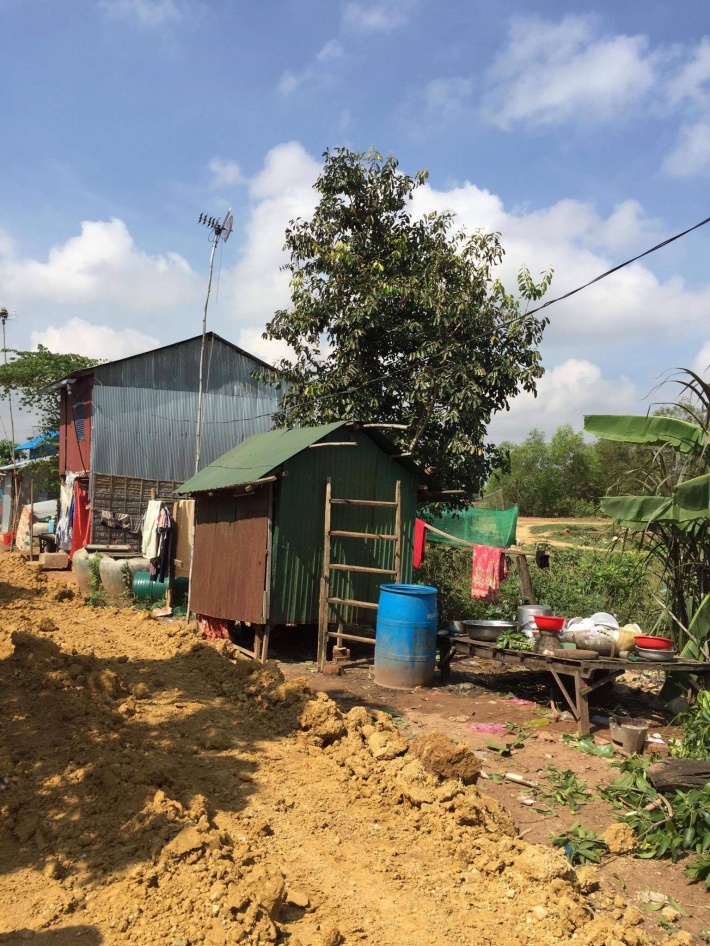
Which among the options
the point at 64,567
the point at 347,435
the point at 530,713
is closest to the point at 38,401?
the point at 64,567

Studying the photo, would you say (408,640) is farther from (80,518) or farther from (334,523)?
(80,518)

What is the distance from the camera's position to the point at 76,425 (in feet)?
73.6

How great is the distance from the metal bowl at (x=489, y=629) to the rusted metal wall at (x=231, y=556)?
A: 10.5 feet

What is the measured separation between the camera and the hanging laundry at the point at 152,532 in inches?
599

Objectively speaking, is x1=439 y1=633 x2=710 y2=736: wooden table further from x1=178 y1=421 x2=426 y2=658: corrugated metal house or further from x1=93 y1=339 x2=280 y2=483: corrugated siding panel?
x1=93 y1=339 x2=280 y2=483: corrugated siding panel

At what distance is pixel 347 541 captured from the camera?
11.6 m

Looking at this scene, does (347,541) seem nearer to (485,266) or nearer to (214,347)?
(485,266)

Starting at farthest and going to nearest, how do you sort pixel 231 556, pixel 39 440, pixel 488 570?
pixel 39 440 < pixel 488 570 < pixel 231 556

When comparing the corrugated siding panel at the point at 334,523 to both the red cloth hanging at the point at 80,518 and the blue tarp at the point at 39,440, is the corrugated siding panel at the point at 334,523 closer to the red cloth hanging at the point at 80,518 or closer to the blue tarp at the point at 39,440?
the red cloth hanging at the point at 80,518

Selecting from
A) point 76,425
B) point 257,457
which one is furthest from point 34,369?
point 257,457

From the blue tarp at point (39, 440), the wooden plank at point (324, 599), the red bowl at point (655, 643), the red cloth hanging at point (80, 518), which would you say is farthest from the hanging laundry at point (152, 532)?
the blue tarp at point (39, 440)

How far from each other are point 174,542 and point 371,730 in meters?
9.33

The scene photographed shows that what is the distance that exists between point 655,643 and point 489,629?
1934 mm

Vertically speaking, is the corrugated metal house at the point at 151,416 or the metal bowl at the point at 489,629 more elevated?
the corrugated metal house at the point at 151,416
